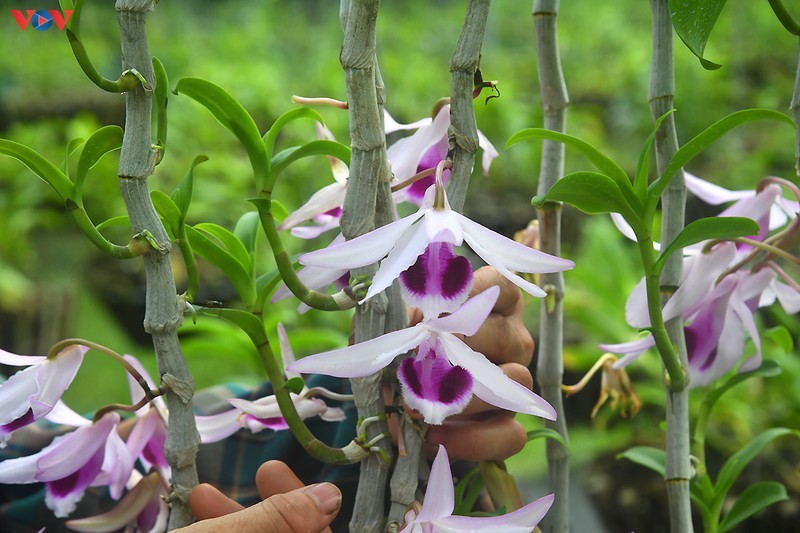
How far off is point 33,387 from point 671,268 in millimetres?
349

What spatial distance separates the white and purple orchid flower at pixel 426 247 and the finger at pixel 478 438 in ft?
0.38

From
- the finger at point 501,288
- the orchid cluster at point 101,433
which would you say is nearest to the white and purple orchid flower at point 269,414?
the orchid cluster at point 101,433

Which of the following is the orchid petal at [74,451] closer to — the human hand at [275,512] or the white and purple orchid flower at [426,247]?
the human hand at [275,512]

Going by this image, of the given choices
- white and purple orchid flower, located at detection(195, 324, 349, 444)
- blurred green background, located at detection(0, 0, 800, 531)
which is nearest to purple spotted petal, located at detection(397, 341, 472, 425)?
white and purple orchid flower, located at detection(195, 324, 349, 444)

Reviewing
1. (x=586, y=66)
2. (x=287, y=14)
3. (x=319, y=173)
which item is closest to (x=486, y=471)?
(x=319, y=173)

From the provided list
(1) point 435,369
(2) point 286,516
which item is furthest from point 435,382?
(2) point 286,516

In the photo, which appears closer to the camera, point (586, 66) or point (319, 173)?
point (319, 173)

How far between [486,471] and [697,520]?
0.63 m

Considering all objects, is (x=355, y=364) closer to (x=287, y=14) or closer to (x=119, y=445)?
(x=119, y=445)

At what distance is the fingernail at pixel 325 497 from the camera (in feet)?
1.34

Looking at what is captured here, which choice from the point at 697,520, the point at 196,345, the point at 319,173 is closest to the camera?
the point at 697,520

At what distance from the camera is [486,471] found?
18.5 inches

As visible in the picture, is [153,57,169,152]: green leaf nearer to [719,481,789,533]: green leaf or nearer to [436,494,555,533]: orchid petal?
[436,494,555,533]: orchid petal

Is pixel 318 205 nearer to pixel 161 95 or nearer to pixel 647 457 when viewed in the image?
pixel 161 95
